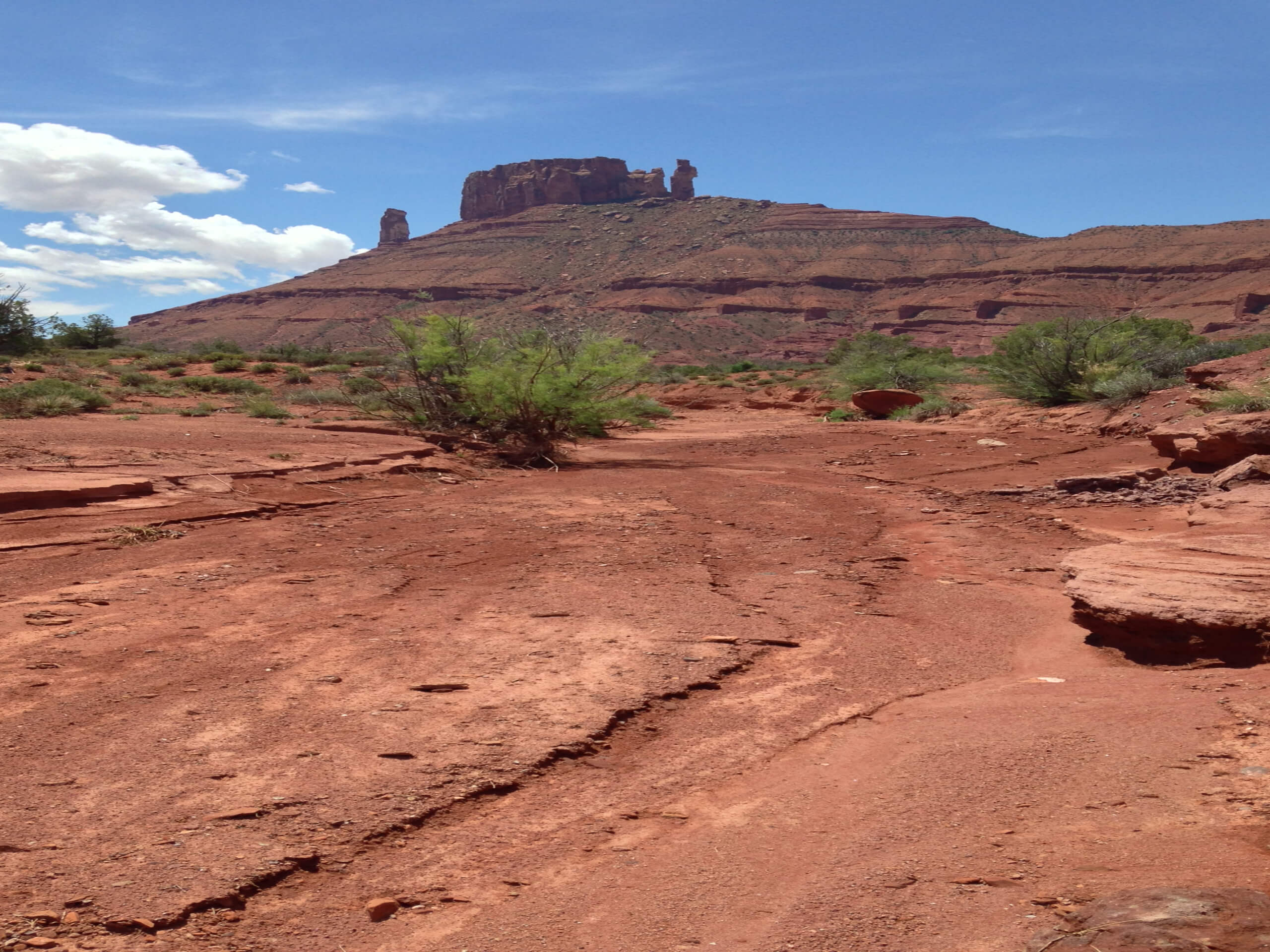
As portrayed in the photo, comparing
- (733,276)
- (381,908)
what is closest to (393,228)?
(733,276)

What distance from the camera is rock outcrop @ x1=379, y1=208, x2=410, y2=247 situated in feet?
397

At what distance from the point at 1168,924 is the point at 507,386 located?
1381 cm

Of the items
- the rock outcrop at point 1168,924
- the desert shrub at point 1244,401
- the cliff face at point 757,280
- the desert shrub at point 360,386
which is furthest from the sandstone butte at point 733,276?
the rock outcrop at point 1168,924

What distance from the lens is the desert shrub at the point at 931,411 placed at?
77.4 feet

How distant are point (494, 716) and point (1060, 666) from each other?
3.16 metres

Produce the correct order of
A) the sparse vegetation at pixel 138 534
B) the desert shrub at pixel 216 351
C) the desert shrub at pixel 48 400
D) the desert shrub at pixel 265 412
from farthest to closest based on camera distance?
the desert shrub at pixel 216 351 → the desert shrub at pixel 265 412 → the desert shrub at pixel 48 400 → the sparse vegetation at pixel 138 534

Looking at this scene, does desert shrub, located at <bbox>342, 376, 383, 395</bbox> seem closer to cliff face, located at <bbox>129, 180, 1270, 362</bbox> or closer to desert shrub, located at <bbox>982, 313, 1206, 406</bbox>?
desert shrub, located at <bbox>982, 313, 1206, 406</bbox>

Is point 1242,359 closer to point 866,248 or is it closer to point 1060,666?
point 1060,666

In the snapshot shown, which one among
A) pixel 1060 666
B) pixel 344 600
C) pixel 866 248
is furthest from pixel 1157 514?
pixel 866 248

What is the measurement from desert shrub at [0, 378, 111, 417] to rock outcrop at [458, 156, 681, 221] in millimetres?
100336

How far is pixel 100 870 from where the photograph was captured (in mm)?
2988

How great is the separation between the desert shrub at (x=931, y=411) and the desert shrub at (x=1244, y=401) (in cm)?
887

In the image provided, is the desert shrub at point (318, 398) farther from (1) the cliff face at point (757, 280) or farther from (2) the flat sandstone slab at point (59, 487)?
(1) the cliff face at point (757, 280)

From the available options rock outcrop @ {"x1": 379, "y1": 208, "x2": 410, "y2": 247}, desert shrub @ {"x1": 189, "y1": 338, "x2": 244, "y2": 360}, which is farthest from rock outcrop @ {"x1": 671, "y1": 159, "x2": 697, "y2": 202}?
desert shrub @ {"x1": 189, "y1": 338, "x2": 244, "y2": 360}
